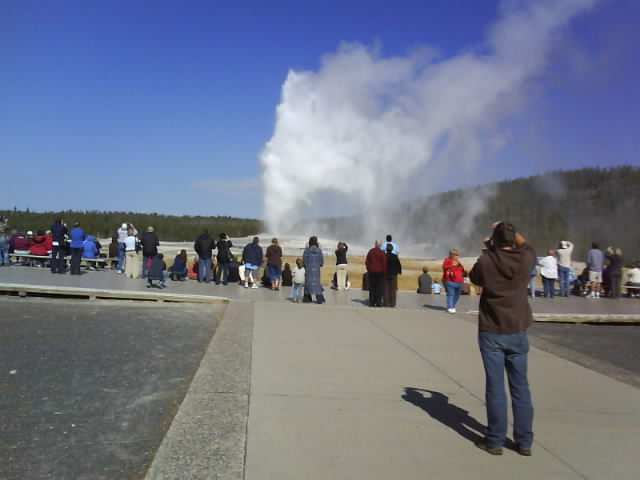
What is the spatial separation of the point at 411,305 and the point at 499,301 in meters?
10.8

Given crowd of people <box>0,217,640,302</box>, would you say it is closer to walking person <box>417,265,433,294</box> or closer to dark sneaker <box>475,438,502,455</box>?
walking person <box>417,265,433,294</box>

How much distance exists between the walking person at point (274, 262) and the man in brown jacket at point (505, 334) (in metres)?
12.4

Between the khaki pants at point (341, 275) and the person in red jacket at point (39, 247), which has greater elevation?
the person in red jacket at point (39, 247)

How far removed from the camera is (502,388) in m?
4.50

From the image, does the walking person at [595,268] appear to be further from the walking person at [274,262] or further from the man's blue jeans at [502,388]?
the man's blue jeans at [502,388]

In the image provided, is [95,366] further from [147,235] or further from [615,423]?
[147,235]

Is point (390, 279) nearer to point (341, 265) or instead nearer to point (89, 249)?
point (341, 265)

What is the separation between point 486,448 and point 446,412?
1.01 m

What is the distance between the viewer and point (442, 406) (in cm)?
569

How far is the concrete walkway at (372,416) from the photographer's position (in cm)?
406

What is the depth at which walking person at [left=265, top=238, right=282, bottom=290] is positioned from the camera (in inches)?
669

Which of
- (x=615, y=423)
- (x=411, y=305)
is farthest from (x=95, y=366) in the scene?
(x=411, y=305)

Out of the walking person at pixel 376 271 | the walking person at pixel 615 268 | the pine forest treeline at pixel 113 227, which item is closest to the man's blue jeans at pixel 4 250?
the walking person at pixel 376 271

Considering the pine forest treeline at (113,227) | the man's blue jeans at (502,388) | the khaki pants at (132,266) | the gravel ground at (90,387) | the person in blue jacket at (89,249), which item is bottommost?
the gravel ground at (90,387)
